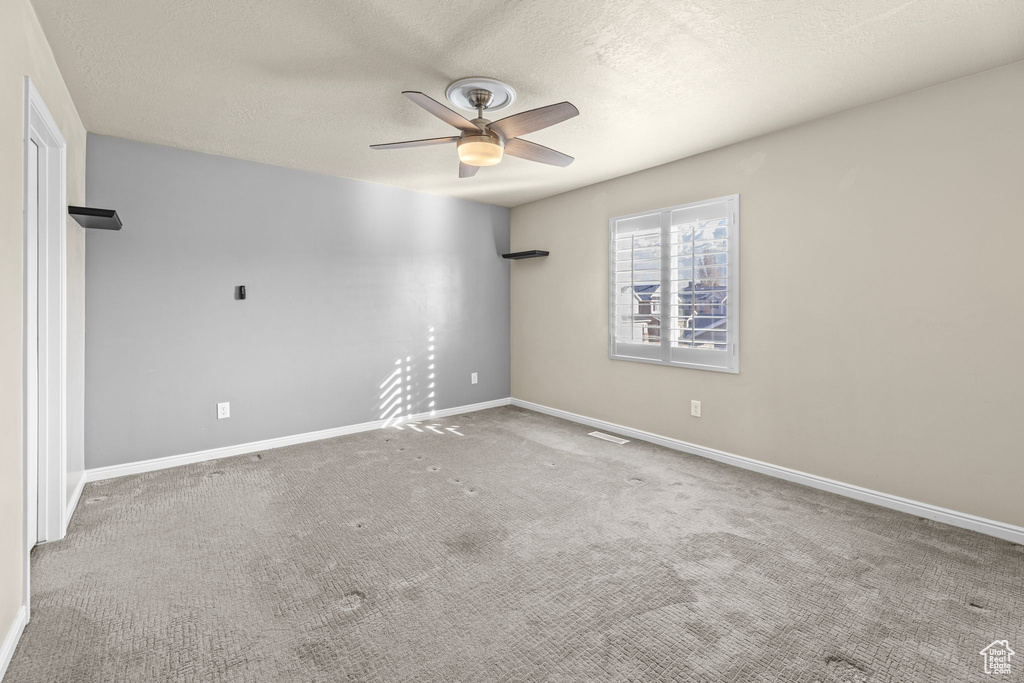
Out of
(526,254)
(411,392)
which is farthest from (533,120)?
(411,392)

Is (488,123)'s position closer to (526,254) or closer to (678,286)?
(678,286)

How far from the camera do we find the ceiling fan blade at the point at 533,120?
2.30 m

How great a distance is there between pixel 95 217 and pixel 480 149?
92.9 inches

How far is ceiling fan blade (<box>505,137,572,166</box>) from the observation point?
2828 millimetres

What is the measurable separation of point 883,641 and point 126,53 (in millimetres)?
4188

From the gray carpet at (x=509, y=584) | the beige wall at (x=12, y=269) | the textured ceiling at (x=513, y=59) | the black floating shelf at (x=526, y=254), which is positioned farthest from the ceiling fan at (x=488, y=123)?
the black floating shelf at (x=526, y=254)

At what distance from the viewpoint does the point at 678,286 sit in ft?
13.2

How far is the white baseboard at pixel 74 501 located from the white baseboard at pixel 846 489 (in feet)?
13.2

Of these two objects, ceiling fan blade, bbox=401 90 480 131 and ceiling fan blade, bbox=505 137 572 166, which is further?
ceiling fan blade, bbox=505 137 572 166

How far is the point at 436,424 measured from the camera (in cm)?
499

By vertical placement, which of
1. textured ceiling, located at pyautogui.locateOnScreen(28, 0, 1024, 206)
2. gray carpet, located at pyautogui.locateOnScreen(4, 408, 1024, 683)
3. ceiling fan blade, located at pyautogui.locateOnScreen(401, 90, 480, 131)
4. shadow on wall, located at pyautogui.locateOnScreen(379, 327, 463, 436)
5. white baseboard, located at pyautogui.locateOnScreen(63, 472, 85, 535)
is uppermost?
textured ceiling, located at pyautogui.locateOnScreen(28, 0, 1024, 206)

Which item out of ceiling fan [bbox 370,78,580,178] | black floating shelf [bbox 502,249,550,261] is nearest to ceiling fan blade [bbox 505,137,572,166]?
ceiling fan [bbox 370,78,580,178]

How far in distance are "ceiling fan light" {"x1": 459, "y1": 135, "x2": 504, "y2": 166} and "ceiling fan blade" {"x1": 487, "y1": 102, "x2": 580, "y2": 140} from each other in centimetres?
8

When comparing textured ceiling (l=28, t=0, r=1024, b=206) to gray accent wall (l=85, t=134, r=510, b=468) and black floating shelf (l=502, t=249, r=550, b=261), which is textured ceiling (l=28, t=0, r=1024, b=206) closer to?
gray accent wall (l=85, t=134, r=510, b=468)
